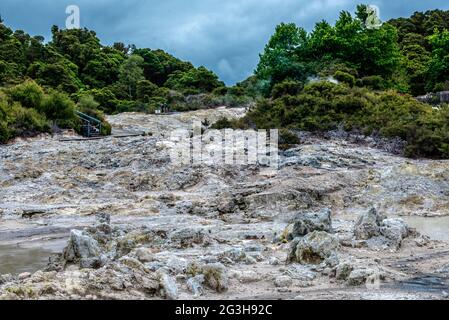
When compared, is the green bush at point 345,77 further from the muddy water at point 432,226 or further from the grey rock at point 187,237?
the grey rock at point 187,237

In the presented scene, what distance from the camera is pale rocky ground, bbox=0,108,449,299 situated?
279 inches

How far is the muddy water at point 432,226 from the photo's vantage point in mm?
12094

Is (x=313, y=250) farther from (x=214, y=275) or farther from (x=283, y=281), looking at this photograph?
(x=214, y=275)

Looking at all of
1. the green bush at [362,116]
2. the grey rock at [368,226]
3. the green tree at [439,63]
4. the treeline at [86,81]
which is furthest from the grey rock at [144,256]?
the green tree at [439,63]

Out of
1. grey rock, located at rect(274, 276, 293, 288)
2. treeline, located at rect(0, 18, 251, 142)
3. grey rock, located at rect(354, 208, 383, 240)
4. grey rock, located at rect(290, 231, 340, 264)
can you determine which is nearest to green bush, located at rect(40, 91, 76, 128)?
treeline, located at rect(0, 18, 251, 142)

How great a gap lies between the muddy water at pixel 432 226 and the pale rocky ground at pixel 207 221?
1.6 inches

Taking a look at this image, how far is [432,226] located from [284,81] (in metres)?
21.7

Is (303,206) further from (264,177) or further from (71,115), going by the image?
(71,115)

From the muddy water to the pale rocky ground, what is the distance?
0.14 ft

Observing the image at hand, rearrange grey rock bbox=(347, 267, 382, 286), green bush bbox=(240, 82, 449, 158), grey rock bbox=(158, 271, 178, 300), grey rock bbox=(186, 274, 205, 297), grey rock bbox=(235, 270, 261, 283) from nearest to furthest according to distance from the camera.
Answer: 1. grey rock bbox=(158, 271, 178, 300)
2. grey rock bbox=(186, 274, 205, 297)
3. grey rock bbox=(347, 267, 382, 286)
4. grey rock bbox=(235, 270, 261, 283)
5. green bush bbox=(240, 82, 449, 158)

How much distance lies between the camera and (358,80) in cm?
3856

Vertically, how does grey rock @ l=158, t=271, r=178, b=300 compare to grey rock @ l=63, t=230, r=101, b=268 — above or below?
below

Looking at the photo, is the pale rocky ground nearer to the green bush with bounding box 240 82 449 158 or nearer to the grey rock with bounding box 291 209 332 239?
the grey rock with bounding box 291 209 332 239

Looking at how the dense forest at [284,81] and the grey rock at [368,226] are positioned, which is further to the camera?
the dense forest at [284,81]
